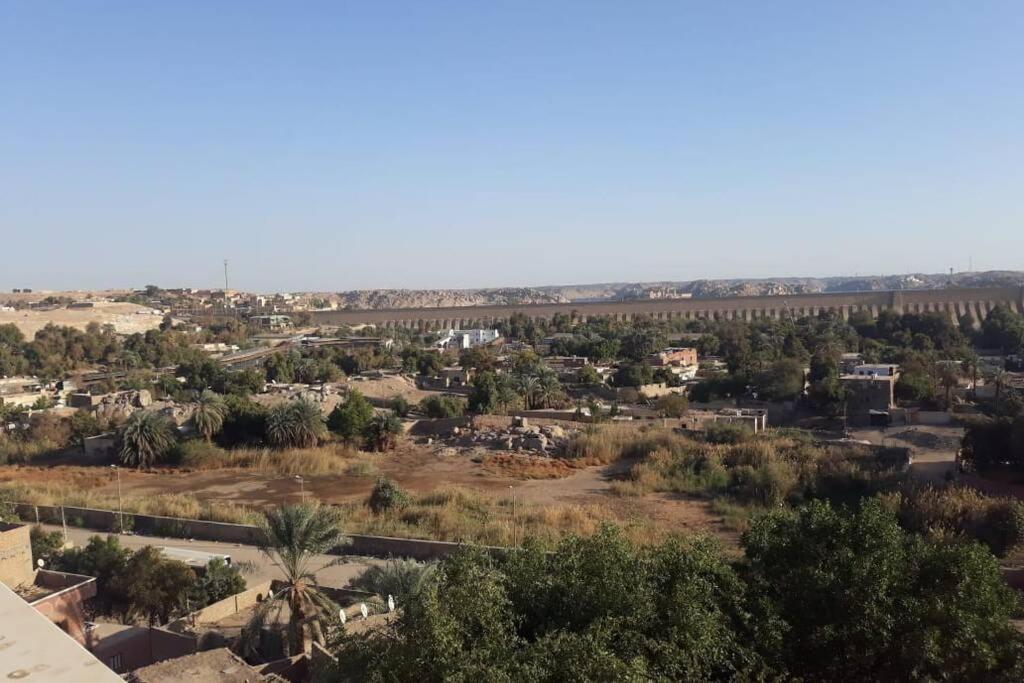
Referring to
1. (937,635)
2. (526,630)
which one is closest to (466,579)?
(526,630)

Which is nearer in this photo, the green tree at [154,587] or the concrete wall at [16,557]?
the concrete wall at [16,557]

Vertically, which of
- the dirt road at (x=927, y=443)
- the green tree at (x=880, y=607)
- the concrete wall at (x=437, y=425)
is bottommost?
the concrete wall at (x=437, y=425)

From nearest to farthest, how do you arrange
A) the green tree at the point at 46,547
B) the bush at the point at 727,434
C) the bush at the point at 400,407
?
the green tree at the point at 46,547 → the bush at the point at 727,434 → the bush at the point at 400,407

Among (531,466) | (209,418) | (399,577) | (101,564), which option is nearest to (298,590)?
(399,577)

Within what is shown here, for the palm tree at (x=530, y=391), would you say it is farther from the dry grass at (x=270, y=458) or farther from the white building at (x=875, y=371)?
the white building at (x=875, y=371)

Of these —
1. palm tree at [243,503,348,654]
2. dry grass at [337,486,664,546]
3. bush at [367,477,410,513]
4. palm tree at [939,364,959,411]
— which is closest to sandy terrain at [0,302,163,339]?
bush at [367,477,410,513]

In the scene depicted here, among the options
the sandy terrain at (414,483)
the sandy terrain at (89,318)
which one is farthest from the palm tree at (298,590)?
the sandy terrain at (89,318)

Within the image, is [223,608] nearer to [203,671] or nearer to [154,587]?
[154,587]
